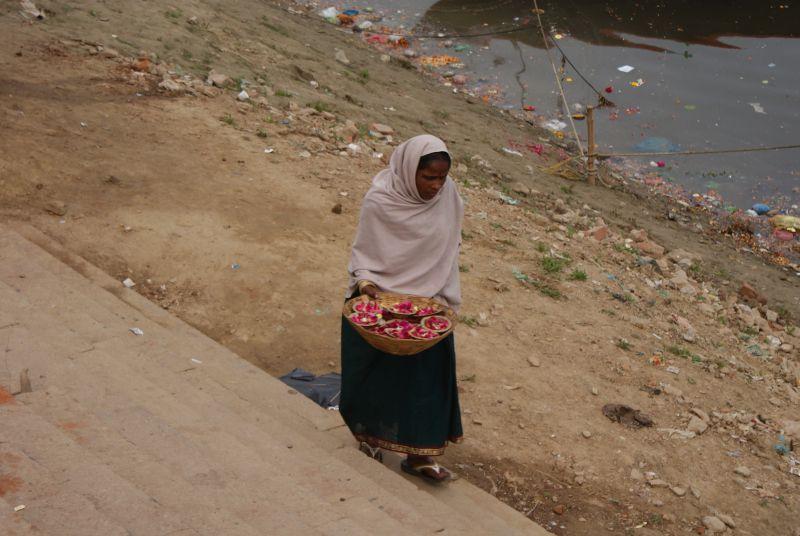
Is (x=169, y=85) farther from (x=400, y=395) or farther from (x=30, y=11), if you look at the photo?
(x=400, y=395)

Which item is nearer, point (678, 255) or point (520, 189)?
point (678, 255)

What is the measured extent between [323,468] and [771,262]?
688cm

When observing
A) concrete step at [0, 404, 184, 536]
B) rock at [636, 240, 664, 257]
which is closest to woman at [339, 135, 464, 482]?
concrete step at [0, 404, 184, 536]

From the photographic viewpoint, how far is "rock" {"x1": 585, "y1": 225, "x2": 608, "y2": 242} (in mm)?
7391

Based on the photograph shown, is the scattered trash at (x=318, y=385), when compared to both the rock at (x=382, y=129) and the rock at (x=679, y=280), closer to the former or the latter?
the rock at (x=679, y=280)

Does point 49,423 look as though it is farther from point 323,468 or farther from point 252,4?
point 252,4

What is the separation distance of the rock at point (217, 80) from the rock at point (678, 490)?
5.22m

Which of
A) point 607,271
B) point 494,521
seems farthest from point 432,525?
point 607,271

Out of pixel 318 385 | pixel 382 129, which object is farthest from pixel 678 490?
pixel 382 129

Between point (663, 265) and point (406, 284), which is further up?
point (406, 284)

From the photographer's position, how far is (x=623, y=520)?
3.95 meters

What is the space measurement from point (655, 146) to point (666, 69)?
7.31ft

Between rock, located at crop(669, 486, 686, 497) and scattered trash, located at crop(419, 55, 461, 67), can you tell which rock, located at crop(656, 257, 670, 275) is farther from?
scattered trash, located at crop(419, 55, 461, 67)

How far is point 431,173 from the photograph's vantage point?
319 centimetres
